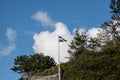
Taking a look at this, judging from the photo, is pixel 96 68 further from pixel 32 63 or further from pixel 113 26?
pixel 32 63

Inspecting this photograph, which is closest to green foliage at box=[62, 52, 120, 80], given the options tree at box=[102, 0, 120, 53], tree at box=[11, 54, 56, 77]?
tree at box=[102, 0, 120, 53]

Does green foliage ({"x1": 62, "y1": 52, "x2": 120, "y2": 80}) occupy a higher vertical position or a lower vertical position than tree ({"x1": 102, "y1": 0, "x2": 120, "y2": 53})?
lower

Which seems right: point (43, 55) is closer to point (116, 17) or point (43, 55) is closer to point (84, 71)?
point (116, 17)

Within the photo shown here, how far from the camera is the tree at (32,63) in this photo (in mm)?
75375

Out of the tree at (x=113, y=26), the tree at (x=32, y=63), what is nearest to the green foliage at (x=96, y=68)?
the tree at (x=113, y=26)

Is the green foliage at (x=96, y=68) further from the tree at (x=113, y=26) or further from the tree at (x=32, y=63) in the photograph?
the tree at (x=32, y=63)

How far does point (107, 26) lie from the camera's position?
51.9 metres

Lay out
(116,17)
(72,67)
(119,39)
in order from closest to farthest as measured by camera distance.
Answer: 1. (72,67)
2. (119,39)
3. (116,17)

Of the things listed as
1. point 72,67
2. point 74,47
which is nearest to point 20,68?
point 74,47

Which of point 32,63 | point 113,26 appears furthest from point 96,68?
point 32,63

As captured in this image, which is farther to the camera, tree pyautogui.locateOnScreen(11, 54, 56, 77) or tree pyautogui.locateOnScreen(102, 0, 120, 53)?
tree pyautogui.locateOnScreen(11, 54, 56, 77)

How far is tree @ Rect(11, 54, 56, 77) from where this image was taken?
Answer: 75.4 meters

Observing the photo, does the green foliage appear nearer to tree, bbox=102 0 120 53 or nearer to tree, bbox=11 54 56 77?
tree, bbox=102 0 120 53

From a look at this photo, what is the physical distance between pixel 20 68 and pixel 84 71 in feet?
145
